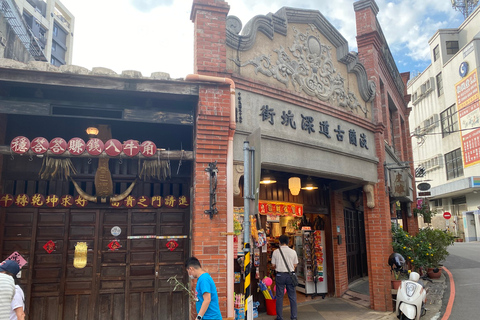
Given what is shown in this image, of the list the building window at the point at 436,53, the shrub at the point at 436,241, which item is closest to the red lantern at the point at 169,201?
the shrub at the point at 436,241

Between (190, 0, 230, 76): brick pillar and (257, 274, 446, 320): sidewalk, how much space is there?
19.3ft

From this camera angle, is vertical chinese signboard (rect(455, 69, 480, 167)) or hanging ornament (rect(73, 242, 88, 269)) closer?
hanging ornament (rect(73, 242, 88, 269))

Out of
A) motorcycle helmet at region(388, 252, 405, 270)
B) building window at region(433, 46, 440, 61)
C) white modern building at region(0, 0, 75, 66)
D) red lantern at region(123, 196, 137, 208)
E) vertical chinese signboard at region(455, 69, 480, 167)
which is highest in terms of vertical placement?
white modern building at region(0, 0, 75, 66)

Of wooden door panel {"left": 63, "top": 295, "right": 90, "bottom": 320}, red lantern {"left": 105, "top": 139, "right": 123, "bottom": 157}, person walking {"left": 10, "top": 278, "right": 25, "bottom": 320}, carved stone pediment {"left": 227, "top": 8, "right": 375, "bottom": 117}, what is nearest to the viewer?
person walking {"left": 10, "top": 278, "right": 25, "bottom": 320}

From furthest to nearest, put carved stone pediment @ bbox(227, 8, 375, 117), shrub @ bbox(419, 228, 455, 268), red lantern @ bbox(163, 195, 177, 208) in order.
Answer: shrub @ bbox(419, 228, 455, 268) < carved stone pediment @ bbox(227, 8, 375, 117) < red lantern @ bbox(163, 195, 177, 208)

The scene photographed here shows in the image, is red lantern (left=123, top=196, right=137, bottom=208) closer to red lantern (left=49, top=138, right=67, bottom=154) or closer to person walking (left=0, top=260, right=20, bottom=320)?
red lantern (left=49, top=138, right=67, bottom=154)

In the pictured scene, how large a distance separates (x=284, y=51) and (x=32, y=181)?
617 cm

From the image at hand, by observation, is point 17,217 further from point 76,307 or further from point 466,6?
point 466,6

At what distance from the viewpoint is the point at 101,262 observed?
712cm

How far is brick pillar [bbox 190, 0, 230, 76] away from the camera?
6984 millimetres

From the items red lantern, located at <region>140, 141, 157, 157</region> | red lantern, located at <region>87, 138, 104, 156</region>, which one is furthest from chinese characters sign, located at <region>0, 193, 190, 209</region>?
red lantern, located at <region>87, 138, 104, 156</region>

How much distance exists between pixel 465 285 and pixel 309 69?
32.3ft

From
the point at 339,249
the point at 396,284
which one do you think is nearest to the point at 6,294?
the point at 396,284

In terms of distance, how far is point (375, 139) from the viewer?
1085 centimetres
